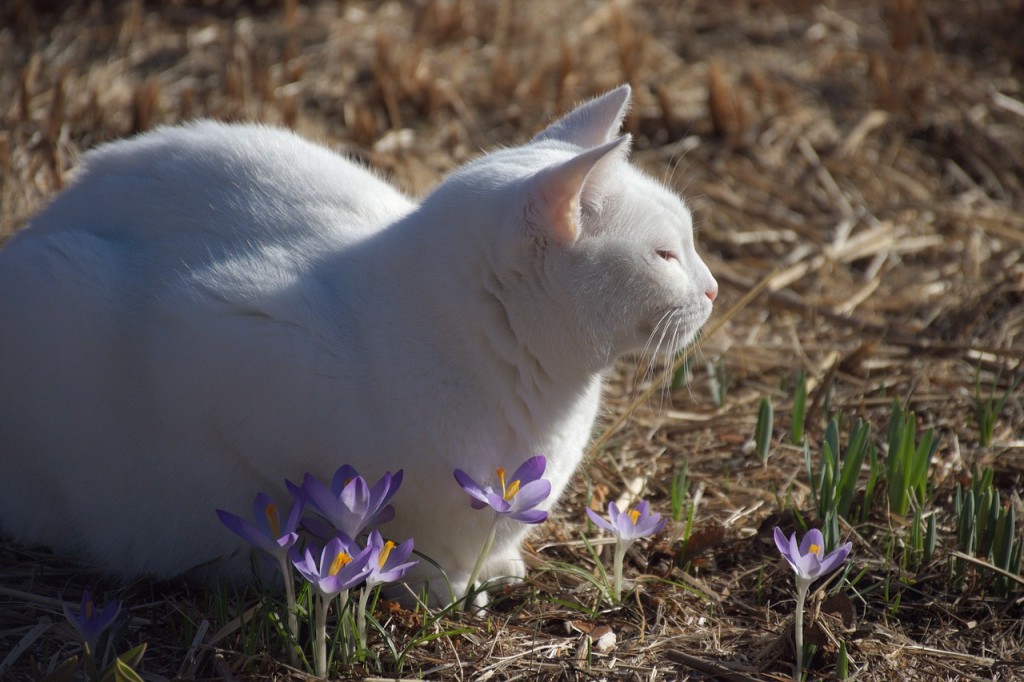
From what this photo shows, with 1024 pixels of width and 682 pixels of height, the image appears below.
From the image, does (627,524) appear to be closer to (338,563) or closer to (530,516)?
(530,516)

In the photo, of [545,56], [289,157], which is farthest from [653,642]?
[545,56]

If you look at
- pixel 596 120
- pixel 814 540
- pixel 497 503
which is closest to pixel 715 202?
pixel 596 120

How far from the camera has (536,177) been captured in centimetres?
193

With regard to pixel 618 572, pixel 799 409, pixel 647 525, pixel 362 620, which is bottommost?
pixel 799 409

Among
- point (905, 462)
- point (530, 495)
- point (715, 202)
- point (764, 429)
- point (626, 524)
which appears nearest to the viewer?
point (530, 495)

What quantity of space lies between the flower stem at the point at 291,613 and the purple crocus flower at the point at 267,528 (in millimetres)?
20

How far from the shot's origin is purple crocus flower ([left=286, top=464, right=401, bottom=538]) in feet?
6.14

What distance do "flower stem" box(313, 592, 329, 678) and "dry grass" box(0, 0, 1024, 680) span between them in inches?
4.3

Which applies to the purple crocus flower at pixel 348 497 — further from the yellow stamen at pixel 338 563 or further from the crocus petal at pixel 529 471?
the crocus petal at pixel 529 471

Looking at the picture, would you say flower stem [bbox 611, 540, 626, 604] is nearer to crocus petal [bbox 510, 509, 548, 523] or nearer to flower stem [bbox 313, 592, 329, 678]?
crocus petal [bbox 510, 509, 548, 523]

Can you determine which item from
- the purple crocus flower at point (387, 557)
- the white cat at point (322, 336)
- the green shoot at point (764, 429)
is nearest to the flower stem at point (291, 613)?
the purple crocus flower at point (387, 557)

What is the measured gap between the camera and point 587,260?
2.04 metres

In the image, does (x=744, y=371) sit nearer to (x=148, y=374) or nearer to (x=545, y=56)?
(x=148, y=374)

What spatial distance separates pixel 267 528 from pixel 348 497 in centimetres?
16
